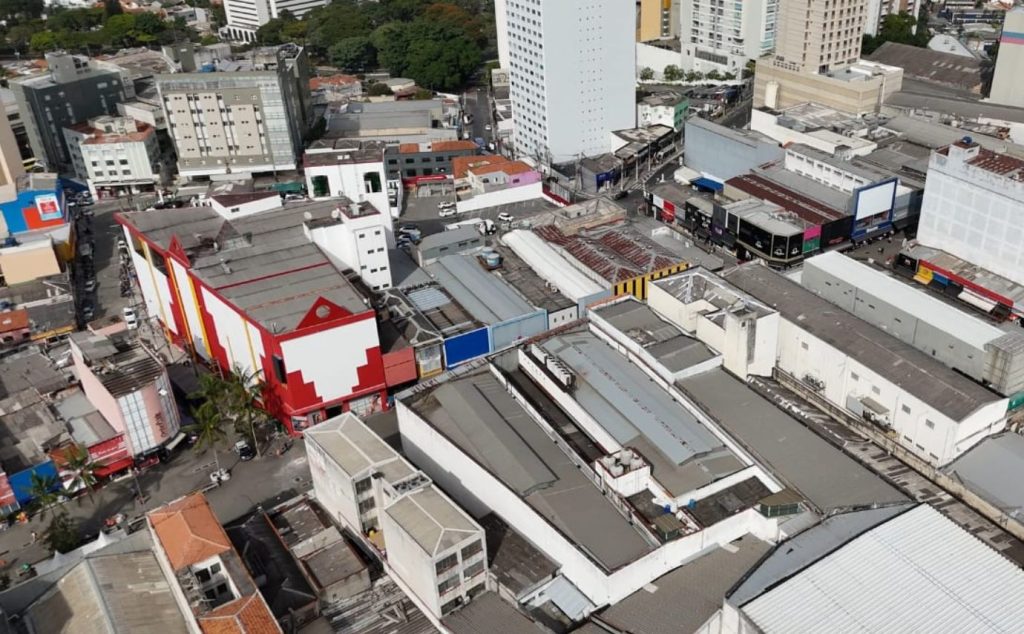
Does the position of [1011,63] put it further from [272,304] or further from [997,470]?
[272,304]

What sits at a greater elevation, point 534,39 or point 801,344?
point 534,39

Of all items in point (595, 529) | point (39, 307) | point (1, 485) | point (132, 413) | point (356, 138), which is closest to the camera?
point (595, 529)

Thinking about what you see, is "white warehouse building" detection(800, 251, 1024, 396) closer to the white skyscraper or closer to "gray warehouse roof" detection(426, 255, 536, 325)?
"gray warehouse roof" detection(426, 255, 536, 325)

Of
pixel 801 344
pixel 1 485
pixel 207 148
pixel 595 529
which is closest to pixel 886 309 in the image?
pixel 801 344

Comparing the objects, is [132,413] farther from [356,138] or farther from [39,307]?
[356,138]

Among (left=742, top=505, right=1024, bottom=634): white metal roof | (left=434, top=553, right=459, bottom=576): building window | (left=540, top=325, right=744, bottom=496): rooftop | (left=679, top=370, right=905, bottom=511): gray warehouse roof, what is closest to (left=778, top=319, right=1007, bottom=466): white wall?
(left=679, top=370, right=905, bottom=511): gray warehouse roof
